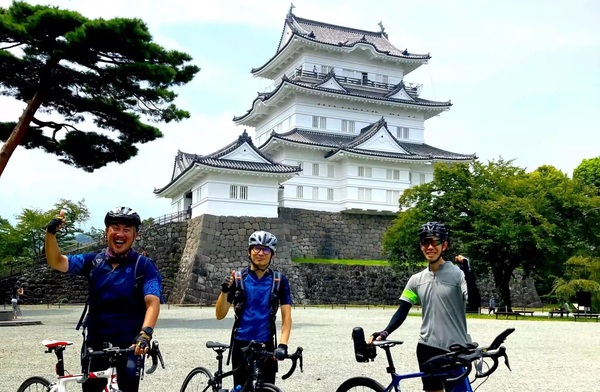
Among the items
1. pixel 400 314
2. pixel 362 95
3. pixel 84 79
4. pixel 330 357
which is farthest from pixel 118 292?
pixel 362 95

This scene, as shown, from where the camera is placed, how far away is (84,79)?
638 inches

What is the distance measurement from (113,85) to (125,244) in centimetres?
1357

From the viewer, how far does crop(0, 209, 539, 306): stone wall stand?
1147 inches

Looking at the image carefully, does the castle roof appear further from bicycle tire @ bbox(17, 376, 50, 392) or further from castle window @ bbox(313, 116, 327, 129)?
bicycle tire @ bbox(17, 376, 50, 392)

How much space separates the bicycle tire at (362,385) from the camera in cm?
392

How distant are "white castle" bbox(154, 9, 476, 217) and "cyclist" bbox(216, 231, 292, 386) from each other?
84.8 ft

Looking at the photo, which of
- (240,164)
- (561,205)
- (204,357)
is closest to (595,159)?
(561,205)

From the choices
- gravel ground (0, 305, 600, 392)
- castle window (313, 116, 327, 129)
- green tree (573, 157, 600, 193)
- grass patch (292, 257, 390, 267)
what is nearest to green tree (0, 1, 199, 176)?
gravel ground (0, 305, 600, 392)

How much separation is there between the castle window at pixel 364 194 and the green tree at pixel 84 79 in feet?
63.9

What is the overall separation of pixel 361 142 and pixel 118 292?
1272 inches

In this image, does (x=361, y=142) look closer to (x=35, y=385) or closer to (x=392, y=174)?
(x=392, y=174)

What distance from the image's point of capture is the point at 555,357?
10.4 m

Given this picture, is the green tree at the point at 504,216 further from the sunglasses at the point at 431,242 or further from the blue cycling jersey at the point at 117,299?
the blue cycling jersey at the point at 117,299

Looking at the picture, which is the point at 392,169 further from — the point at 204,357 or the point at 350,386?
the point at 350,386
